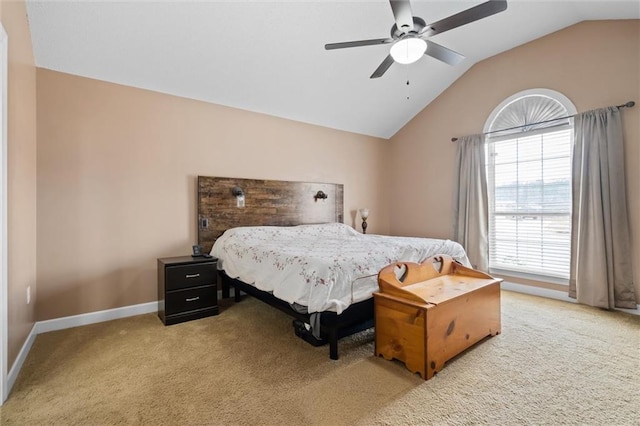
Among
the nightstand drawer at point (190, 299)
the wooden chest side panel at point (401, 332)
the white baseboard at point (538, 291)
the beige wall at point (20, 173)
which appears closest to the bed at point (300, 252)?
the wooden chest side panel at point (401, 332)

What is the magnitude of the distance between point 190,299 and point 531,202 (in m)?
4.53

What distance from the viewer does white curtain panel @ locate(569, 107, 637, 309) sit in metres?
3.34

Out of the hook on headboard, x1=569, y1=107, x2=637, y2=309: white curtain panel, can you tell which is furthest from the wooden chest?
the hook on headboard

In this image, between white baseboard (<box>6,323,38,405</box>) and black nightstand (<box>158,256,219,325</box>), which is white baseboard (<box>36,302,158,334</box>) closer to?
white baseboard (<box>6,323,38,405</box>)

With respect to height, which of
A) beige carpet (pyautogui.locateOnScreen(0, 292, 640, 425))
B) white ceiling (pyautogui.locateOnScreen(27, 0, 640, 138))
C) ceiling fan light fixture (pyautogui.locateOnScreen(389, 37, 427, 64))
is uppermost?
white ceiling (pyautogui.locateOnScreen(27, 0, 640, 138))

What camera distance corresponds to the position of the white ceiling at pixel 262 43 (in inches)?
110

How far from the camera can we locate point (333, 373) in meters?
2.13

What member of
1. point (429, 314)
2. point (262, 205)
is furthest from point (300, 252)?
point (262, 205)

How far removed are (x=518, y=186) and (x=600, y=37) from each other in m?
1.89

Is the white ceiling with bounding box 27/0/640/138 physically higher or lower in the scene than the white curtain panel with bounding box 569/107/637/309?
higher

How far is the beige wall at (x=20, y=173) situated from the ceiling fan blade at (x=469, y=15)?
2963 millimetres

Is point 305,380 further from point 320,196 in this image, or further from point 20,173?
point 320,196

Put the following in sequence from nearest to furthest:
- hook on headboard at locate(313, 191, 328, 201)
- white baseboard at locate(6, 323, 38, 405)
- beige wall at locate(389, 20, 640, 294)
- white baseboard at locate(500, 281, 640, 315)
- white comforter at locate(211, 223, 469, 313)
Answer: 1. white baseboard at locate(6, 323, 38, 405)
2. white comforter at locate(211, 223, 469, 313)
3. beige wall at locate(389, 20, 640, 294)
4. white baseboard at locate(500, 281, 640, 315)
5. hook on headboard at locate(313, 191, 328, 201)

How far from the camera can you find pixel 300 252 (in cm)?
274
